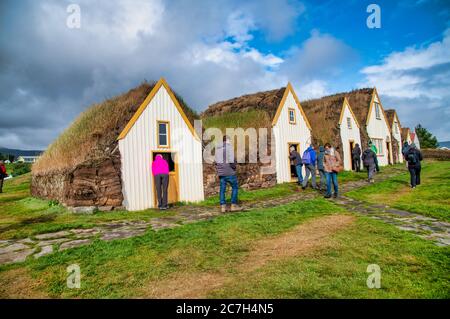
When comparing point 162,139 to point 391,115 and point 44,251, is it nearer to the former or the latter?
point 44,251

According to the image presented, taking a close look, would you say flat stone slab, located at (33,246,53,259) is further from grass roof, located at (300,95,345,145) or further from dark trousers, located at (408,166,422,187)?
grass roof, located at (300,95,345,145)

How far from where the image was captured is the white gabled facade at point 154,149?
11688mm

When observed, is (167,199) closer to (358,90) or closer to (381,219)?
(381,219)

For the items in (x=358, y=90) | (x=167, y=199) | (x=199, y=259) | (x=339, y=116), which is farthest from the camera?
(x=358, y=90)

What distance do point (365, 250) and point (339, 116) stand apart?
72.3 feet

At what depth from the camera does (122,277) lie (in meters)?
4.46

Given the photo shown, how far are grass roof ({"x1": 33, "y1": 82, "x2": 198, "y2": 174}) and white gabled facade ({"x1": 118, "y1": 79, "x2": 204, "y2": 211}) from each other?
1.57ft

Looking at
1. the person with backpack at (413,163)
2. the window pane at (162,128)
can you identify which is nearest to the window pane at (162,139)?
the window pane at (162,128)

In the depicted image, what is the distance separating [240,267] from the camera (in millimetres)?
4684

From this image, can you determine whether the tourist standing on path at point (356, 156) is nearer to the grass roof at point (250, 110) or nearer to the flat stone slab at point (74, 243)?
the grass roof at point (250, 110)

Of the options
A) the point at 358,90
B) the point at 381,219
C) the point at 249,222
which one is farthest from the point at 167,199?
the point at 358,90

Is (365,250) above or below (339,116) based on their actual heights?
below
